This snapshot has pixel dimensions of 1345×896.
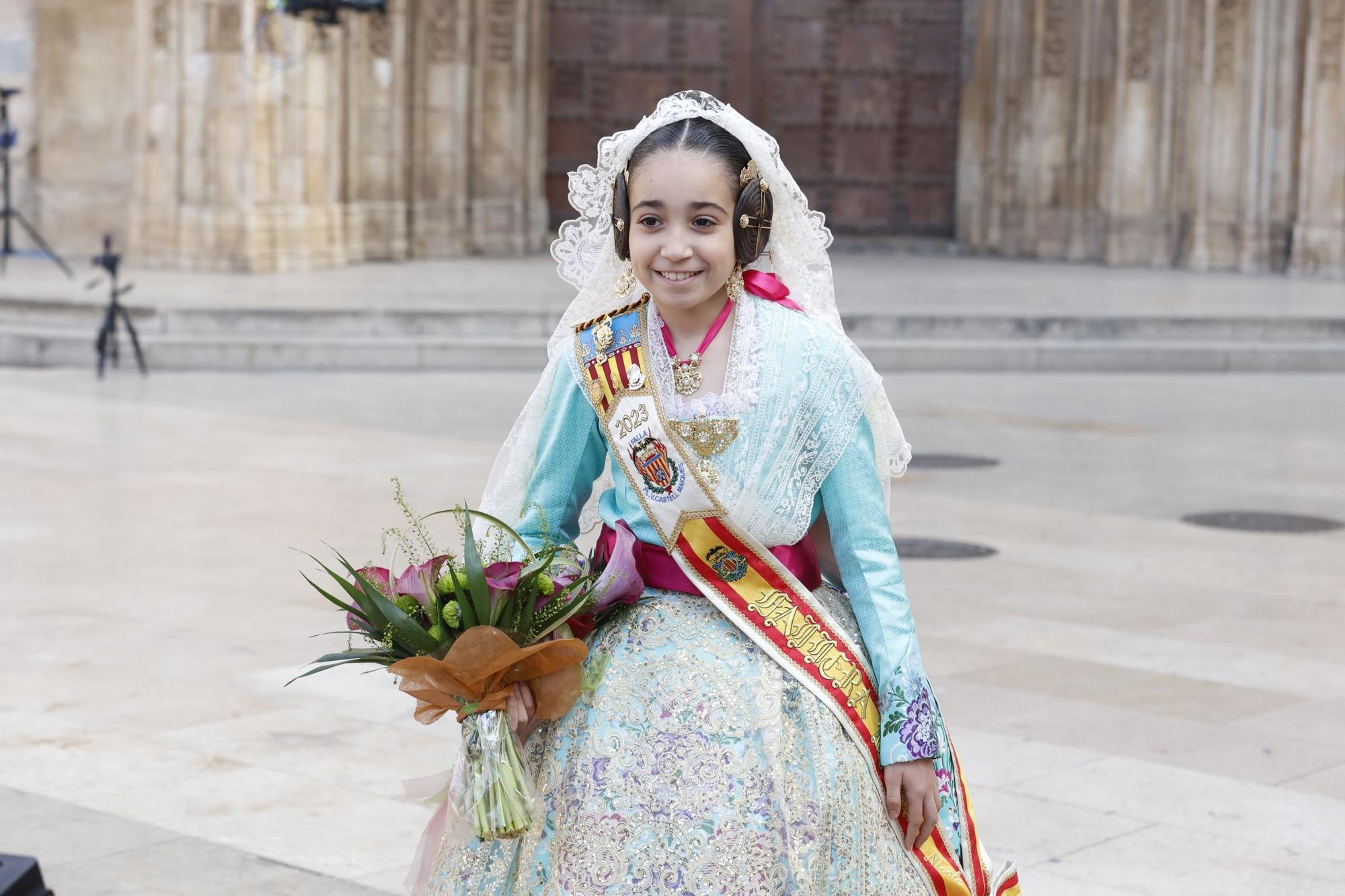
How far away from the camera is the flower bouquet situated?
2.62 meters

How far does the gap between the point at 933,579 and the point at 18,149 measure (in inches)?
661

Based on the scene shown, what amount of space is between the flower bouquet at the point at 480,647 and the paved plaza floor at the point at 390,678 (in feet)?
5.02

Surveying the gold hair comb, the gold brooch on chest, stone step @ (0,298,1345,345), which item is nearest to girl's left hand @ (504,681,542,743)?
the gold brooch on chest

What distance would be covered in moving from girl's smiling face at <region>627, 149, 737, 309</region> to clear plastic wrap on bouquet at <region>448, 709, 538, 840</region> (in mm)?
634

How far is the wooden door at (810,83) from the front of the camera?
24.6 metres

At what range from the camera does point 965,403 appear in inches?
514

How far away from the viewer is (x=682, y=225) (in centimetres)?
275

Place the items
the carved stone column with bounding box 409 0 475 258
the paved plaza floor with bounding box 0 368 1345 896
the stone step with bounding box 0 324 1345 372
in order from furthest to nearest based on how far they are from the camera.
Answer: the carved stone column with bounding box 409 0 475 258 < the stone step with bounding box 0 324 1345 372 < the paved plaza floor with bounding box 0 368 1345 896

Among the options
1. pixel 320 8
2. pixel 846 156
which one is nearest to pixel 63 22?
pixel 320 8

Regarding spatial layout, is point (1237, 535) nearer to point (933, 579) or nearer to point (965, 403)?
point (933, 579)

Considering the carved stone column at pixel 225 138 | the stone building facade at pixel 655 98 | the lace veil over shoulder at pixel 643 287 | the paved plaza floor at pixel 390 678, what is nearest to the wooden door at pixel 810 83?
the stone building facade at pixel 655 98

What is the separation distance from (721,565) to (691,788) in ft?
1.07

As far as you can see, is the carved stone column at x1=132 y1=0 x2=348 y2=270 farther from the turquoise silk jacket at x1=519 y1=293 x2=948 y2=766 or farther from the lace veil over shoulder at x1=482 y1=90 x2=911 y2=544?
the turquoise silk jacket at x1=519 y1=293 x2=948 y2=766

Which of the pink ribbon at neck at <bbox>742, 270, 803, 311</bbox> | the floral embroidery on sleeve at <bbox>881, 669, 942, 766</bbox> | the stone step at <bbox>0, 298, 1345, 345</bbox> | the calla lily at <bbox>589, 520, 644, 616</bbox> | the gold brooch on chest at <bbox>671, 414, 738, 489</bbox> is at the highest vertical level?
the pink ribbon at neck at <bbox>742, 270, 803, 311</bbox>
